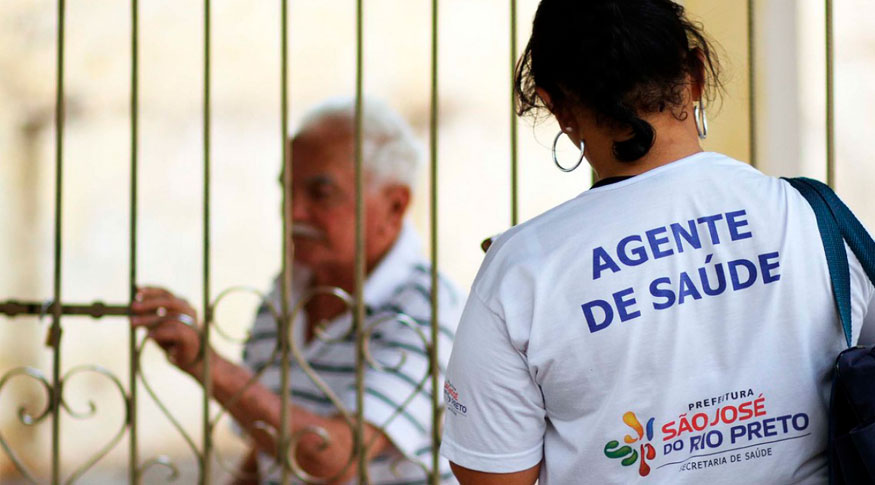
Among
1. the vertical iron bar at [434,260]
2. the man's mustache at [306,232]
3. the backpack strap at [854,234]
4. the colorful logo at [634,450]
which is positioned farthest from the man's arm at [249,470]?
the backpack strap at [854,234]

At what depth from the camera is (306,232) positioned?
2.84 meters

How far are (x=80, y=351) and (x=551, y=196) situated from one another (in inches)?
66.2

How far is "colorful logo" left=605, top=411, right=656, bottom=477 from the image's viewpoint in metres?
0.95

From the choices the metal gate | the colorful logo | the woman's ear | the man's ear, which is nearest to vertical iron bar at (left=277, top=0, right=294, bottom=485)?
the metal gate

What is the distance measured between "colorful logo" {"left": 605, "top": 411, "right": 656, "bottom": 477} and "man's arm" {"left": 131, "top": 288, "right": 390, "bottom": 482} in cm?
112

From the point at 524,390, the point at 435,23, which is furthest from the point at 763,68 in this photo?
the point at 524,390

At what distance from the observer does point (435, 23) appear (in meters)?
1.95

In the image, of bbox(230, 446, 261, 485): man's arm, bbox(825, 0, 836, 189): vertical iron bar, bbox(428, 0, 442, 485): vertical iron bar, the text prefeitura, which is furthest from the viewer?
bbox(230, 446, 261, 485): man's arm

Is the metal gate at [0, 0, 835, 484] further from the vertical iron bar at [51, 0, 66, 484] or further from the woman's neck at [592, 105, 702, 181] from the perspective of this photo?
the woman's neck at [592, 105, 702, 181]

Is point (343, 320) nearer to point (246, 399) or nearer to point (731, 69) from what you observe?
point (246, 399)

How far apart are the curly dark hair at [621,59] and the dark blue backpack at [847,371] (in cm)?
17

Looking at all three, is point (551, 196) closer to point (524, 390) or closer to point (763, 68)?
point (763, 68)

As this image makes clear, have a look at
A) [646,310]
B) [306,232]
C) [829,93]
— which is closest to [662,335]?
[646,310]

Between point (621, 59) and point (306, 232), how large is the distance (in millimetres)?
1964
